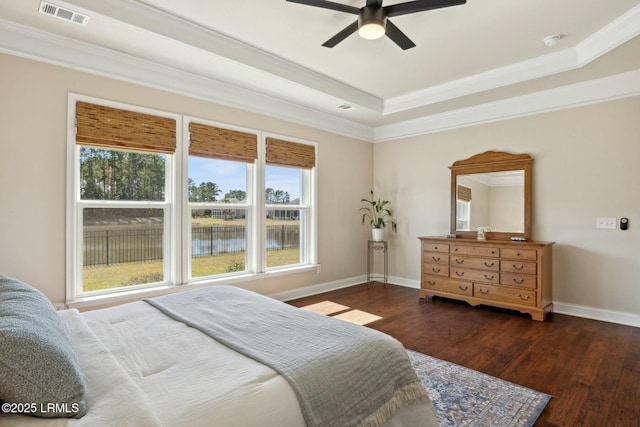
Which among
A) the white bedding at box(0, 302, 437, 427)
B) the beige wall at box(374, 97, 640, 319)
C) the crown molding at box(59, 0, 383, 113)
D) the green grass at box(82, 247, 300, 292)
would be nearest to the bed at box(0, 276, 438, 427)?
the white bedding at box(0, 302, 437, 427)

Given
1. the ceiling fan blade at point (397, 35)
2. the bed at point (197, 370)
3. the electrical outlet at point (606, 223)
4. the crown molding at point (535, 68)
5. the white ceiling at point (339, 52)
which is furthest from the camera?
the electrical outlet at point (606, 223)

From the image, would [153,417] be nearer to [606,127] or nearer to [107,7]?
[107,7]

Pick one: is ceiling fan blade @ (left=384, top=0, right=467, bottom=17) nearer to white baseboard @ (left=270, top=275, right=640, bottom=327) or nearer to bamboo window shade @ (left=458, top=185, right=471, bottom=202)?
bamboo window shade @ (left=458, top=185, right=471, bottom=202)

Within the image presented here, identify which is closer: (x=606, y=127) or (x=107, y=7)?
(x=107, y=7)

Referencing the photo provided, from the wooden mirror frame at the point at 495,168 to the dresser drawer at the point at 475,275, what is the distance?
1.95 feet

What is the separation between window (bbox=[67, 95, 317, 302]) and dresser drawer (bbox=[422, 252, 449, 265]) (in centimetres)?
189

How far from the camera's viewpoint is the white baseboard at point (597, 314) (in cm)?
362

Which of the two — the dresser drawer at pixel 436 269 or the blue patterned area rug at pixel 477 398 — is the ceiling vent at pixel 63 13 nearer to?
the blue patterned area rug at pixel 477 398

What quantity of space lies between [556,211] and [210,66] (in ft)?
14.2

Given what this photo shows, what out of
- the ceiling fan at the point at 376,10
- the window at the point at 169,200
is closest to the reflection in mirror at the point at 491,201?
the window at the point at 169,200

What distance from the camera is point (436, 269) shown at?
15.1 ft

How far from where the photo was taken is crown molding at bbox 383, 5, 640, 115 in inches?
111

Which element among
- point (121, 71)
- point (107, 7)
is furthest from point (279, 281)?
point (107, 7)

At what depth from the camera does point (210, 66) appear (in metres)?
3.39
